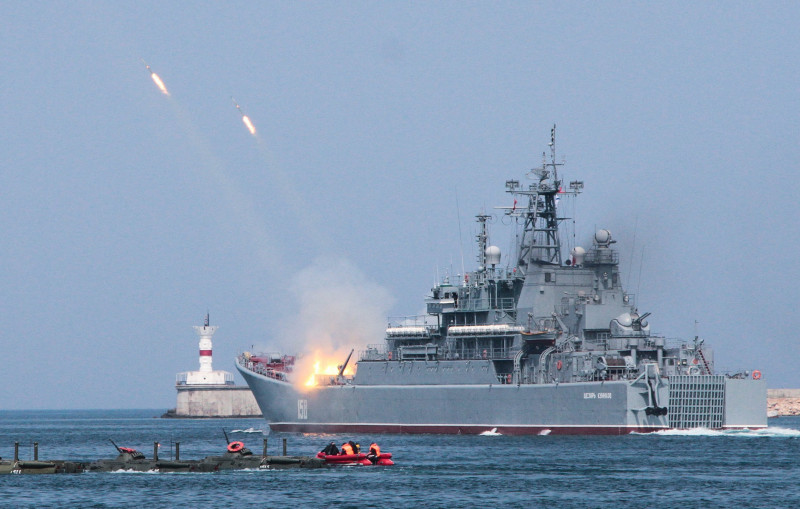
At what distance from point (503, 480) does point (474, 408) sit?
2034 centimetres

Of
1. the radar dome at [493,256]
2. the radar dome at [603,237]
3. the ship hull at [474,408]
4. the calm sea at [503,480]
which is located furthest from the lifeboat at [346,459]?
the radar dome at [603,237]

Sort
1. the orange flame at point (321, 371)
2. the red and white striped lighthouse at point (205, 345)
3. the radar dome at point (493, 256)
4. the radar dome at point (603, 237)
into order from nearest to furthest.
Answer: the radar dome at point (603, 237) → the radar dome at point (493, 256) → the orange flame at point (321, 371) → the red and white striped lighthouse at point (205, 345)

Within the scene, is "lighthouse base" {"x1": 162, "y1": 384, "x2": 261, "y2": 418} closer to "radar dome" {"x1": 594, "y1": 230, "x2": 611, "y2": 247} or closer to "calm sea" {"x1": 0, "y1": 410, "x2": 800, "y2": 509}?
"calm sea" {"x1": 0, "y1": 410, "x2": 800, "y2": 509}

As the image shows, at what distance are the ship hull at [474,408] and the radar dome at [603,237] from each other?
364 inches

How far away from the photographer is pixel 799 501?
38.3 meters

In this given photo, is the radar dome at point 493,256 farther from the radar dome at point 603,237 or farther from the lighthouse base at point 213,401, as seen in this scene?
the lighthouse base at point 213,401

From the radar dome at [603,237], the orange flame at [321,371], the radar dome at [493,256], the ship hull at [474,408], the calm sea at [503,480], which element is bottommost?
the calm sea at [503,480]

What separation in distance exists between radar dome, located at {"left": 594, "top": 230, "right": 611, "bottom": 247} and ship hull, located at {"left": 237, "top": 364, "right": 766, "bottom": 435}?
9.25 m

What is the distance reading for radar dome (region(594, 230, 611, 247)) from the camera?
66500mm

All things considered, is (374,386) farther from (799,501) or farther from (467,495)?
(799,501)

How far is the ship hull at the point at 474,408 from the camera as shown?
59.2m

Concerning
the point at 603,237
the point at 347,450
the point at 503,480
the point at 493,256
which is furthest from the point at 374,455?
the point at 603,237

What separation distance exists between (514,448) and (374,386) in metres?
14.2

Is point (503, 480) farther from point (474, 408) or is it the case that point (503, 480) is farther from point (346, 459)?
point (474, 408)
